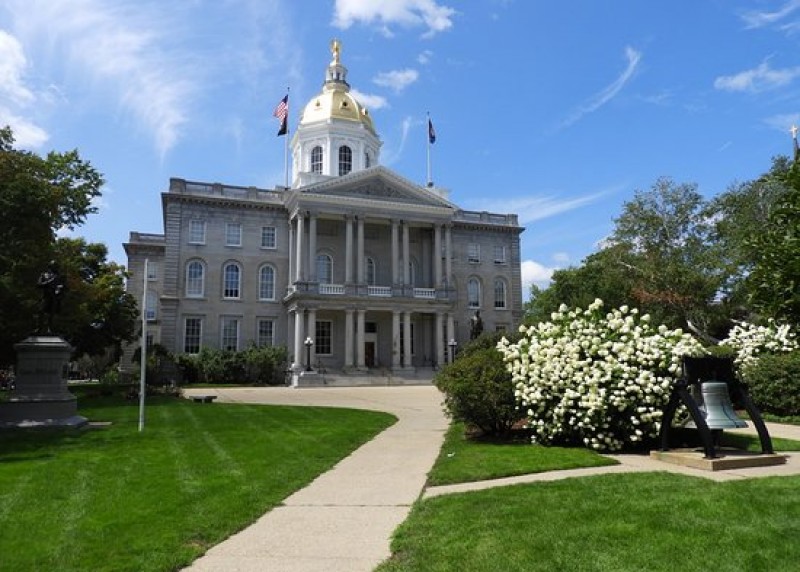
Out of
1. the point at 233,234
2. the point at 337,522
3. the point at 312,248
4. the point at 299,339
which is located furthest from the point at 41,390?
the point at 233,234

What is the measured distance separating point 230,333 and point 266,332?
9.08 feet

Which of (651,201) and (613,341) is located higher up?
(651,201)

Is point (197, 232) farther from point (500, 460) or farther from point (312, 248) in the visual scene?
point (500, 460)

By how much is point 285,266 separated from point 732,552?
4859cm

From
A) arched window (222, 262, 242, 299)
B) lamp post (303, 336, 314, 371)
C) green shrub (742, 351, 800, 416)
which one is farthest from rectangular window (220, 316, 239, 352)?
green shrub (742, 351, 800, 416)

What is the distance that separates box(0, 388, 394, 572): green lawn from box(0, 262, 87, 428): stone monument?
1141mm

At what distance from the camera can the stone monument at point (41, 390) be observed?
50.8ft

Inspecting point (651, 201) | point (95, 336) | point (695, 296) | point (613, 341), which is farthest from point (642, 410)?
point (95, 336)

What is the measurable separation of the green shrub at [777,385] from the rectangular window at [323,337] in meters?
35.3

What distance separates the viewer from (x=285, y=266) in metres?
52.1

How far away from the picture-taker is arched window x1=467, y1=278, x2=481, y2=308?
58.8 m

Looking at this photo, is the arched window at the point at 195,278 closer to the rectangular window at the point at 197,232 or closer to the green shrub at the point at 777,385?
the rectangular window at the point at 197,232

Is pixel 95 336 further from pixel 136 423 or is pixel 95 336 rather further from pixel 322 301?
pixel 136 423

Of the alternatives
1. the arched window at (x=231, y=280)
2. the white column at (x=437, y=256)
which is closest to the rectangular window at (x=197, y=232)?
the arched window at (x=231, y=280)
